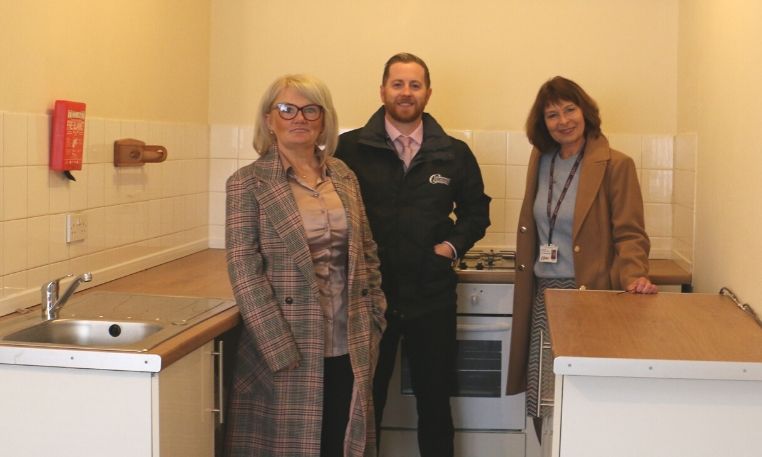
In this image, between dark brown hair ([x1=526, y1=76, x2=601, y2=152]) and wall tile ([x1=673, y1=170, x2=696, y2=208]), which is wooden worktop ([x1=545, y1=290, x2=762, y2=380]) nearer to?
dark brown hair ([x1=526, y1=76, x2=601, y2=152])

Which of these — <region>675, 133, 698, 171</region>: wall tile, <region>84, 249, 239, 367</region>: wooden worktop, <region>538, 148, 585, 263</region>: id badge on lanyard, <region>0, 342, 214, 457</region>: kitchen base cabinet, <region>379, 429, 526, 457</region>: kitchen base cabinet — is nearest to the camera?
<region>0, 342, 214, 457</region>: kitchen base cabinet

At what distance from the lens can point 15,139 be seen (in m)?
2.60

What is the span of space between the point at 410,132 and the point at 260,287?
910 millimetres

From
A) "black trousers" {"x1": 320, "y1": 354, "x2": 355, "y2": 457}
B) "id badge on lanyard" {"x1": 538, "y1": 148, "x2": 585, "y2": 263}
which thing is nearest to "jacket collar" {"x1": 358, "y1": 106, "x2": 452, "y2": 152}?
"id badge on lanyard" {"x1": 538, "y1": 148, "x2": 585, "y2": 263}

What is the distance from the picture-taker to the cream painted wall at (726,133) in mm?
2660

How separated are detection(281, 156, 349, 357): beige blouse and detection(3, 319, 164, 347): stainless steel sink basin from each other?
0.48 m

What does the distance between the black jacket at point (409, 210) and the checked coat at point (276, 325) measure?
441mm

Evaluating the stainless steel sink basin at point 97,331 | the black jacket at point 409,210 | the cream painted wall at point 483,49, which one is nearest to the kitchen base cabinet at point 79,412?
the stainless steel sink basin at point 97,331

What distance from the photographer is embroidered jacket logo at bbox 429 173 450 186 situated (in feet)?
10.8

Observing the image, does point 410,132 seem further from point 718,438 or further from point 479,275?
point 718,438

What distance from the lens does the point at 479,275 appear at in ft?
11.8

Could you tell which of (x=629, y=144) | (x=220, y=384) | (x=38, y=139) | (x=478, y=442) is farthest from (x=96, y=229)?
(x=629, y=144)

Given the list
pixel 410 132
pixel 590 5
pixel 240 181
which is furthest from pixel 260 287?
pixel 590 5

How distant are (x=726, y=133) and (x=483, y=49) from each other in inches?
50.9
